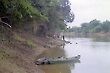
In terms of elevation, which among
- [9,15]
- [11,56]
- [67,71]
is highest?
[9,15]

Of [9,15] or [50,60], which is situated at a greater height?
[9,15]

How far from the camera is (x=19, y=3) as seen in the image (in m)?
17.1

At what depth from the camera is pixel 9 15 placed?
24062mm

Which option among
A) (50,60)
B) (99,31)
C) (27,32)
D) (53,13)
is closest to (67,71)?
(50,60)

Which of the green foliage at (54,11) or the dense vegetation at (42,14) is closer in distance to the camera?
the dense vegetation at (42,14)

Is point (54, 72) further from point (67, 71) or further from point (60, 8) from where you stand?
point (60, 8)

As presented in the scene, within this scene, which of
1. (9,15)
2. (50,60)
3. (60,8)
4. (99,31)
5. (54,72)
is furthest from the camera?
(99,31)

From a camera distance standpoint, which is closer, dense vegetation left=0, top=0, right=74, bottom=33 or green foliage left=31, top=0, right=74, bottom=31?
dense vegetation left=0, top=0, right=74, bottom=33

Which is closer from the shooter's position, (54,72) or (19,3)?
(19,3)

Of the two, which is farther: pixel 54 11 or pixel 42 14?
pixel 54 11

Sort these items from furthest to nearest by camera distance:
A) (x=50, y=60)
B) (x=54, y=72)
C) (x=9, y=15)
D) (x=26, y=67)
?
(x=50, y=60), (x=9, y=15), (x=54, y=72), (x=26, y=67)

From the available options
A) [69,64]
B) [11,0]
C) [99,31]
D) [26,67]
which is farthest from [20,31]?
[99,31]

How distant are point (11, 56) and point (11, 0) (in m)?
5.16

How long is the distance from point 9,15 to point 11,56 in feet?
16.3
